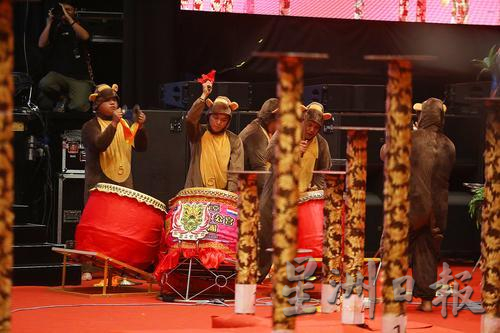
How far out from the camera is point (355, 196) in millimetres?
5035

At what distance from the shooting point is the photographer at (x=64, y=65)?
10.2 m

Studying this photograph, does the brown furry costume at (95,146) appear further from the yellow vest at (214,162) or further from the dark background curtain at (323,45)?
the dark background curtain at (323,45)

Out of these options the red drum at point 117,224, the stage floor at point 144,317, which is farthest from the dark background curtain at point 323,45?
the stage floor at point 144,317

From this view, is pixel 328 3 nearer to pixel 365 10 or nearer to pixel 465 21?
pixel 365 10

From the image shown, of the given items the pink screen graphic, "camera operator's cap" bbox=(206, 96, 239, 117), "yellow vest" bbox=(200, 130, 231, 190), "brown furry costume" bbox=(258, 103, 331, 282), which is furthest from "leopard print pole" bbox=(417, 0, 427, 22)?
"yellow vest" bbox=(200, 130, 231, 190)

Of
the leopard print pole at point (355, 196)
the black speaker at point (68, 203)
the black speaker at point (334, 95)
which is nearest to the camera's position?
the leopard print pole at point (355, 196)

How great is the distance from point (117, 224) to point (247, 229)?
240cm

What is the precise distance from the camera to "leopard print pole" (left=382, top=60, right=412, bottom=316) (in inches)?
155

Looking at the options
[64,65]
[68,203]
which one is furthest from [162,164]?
[64,65]

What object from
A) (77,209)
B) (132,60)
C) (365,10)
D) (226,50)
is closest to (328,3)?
(365,10)

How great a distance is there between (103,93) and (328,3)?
11.2 ft

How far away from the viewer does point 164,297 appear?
24.9ft

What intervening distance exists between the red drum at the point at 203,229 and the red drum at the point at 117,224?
0.21m

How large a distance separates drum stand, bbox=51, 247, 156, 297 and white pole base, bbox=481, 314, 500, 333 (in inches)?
136
